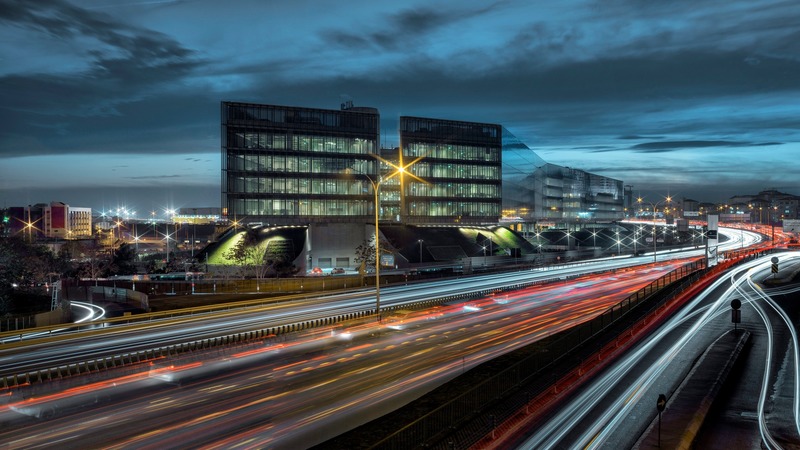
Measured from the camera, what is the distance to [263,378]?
22219 millimetres

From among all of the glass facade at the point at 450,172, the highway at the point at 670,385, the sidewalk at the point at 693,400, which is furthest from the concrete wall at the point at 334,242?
the sidewalk at the point at 693,400

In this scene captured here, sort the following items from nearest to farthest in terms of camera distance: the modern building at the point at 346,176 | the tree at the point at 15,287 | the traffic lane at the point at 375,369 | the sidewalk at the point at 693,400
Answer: the sidewalk at the point at 693,400 → the traffic lane at the point at 375,369 → the tree at the point at 15,287 → the modern building at the point at 346,176

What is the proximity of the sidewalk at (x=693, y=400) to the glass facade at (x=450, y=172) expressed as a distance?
258 feet

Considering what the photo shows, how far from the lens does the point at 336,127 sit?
94375 mm

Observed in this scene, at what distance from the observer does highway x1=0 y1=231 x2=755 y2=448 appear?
16453 millimetres

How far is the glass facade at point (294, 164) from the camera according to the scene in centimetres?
8919

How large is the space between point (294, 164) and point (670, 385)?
7787 centimetres

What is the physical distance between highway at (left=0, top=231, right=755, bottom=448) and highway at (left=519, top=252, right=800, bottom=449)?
579 centimetres

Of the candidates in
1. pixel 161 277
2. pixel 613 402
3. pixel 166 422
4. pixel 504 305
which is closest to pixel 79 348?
pixel 166 422

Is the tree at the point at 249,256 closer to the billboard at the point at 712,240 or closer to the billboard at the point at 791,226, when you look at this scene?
the billboard at the point at 712,240

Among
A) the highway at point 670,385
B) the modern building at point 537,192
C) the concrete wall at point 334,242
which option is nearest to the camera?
the highway at point 670,385

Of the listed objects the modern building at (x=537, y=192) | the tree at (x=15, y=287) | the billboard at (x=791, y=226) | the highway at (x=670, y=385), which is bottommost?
the highway at (x=670, y=385)

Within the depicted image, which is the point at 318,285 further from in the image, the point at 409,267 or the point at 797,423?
the point at 797,423

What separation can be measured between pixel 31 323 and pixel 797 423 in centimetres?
4275
